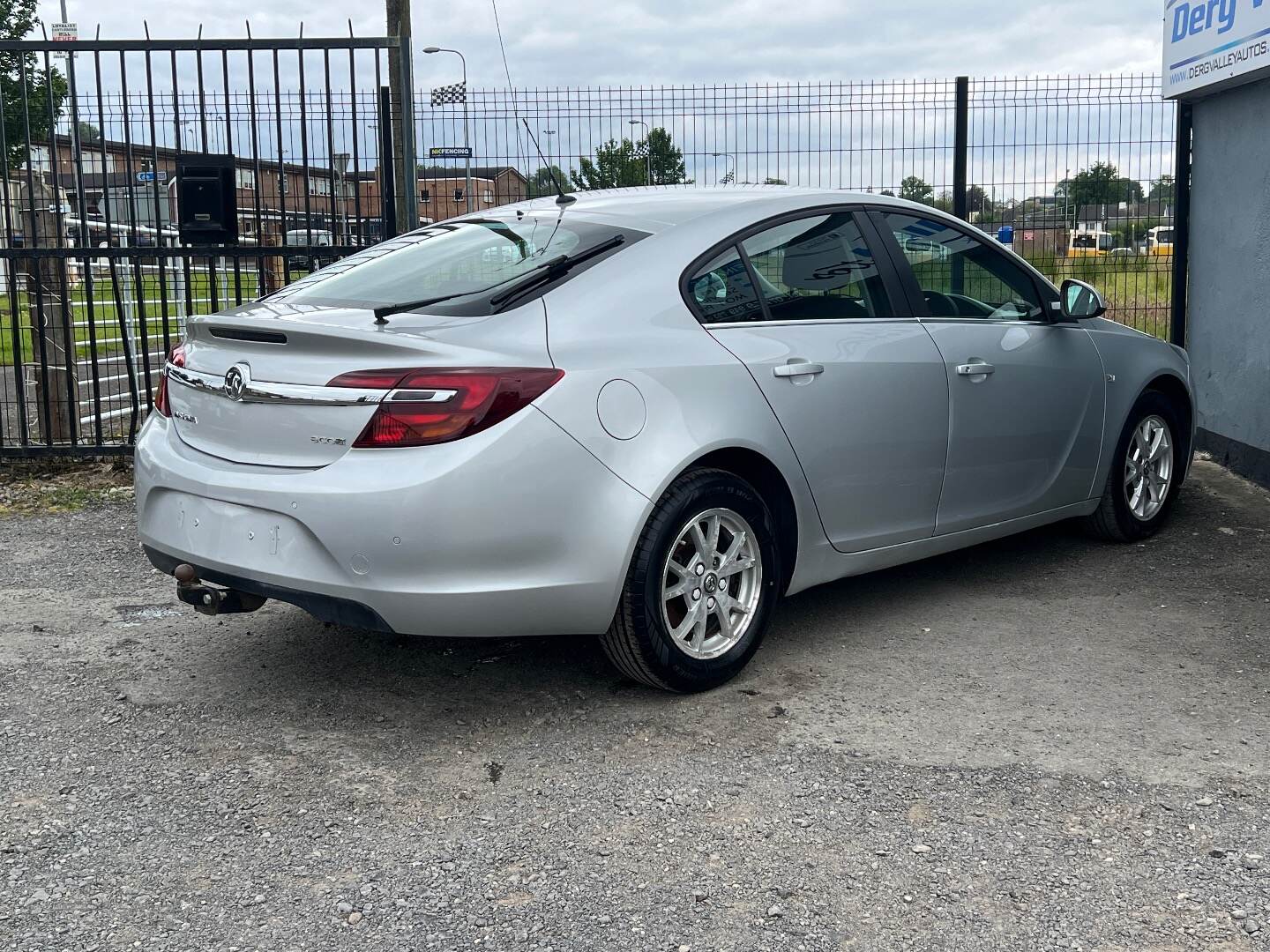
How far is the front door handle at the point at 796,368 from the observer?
164 inches

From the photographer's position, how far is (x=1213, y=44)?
743cm

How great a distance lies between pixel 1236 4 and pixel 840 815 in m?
5.75

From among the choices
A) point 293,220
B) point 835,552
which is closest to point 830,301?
point 835,552

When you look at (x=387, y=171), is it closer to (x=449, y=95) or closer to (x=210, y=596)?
(x=449, y=95)

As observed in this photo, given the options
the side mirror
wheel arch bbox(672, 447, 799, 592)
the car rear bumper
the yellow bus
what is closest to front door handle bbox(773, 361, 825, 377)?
wheel arch bbox(672, 447, 799, 592)

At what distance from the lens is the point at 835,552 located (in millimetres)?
4441

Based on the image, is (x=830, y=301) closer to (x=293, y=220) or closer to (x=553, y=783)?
(x=553, y=783)

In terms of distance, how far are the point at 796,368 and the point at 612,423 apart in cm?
82

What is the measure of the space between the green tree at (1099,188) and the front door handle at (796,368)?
17.8 ft

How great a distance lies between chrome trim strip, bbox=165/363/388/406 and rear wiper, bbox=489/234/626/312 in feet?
1.56

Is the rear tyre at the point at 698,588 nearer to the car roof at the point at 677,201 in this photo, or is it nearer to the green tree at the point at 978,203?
the car roof at the point at 677,201

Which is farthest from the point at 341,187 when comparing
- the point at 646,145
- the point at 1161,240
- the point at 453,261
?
the point at 1161,240

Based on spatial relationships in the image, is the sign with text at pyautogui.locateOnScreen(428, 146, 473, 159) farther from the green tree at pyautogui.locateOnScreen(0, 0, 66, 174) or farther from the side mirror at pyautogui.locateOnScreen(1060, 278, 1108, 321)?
the side mirror at pyautogui.locateOnScreen(1060, 278, 1108, 321)

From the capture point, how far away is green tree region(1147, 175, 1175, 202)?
28.7ft
